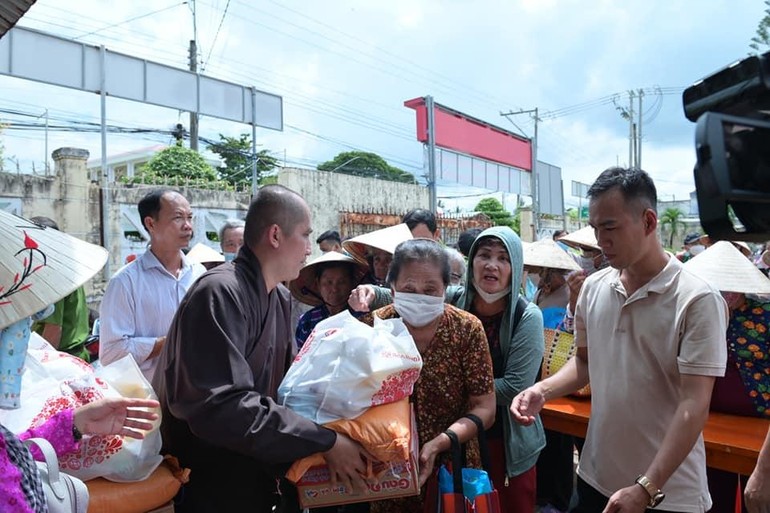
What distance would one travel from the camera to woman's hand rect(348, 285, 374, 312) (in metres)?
2.61

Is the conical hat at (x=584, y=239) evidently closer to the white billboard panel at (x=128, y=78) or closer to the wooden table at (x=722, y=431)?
the wooden table at (x=722, y=431)

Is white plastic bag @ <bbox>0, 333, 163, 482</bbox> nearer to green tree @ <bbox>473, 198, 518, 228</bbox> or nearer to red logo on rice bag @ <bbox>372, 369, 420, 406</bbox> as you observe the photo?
red logo on rice bag @ <bbox>372, 369, 420, 406</bbox>

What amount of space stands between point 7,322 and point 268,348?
0.80 meters

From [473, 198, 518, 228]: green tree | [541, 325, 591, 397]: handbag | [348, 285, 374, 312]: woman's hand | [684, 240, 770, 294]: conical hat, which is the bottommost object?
[541, 325, 591, 397]: handbag

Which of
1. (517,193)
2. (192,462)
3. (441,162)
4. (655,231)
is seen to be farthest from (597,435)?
(517,193)

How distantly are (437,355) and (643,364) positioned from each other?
786 mm

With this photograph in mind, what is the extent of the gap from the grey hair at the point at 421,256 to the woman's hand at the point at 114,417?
44.1 inches

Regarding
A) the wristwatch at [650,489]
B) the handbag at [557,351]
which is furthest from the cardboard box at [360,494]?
the handbag at [557,351]

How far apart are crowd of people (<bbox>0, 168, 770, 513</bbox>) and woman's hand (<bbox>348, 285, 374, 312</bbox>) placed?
18 mm

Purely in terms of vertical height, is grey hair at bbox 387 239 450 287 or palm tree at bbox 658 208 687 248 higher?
palm tree at bbox 658 208 687 248

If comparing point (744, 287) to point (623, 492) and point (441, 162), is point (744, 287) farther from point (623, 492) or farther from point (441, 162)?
point (441, 162)

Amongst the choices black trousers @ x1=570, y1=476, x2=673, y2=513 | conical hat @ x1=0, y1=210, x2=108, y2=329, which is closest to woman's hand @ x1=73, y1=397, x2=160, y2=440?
conical hat @ x1=0, y1=210, x2=108, y2=329

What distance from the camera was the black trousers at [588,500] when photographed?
80.8 inches

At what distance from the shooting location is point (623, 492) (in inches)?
65.0
